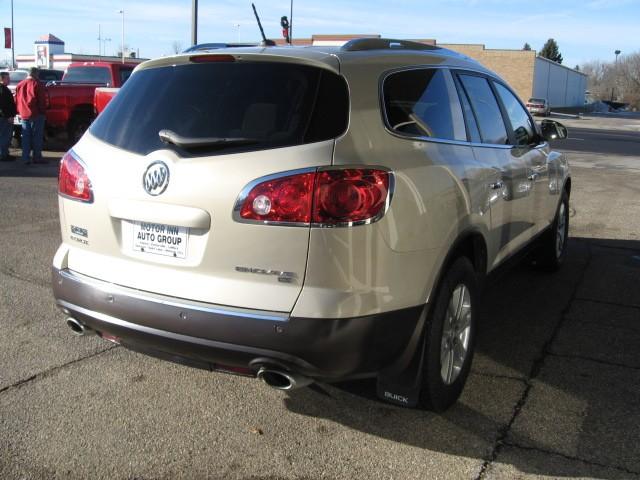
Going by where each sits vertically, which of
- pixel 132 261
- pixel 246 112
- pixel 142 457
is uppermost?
pixel 246 112

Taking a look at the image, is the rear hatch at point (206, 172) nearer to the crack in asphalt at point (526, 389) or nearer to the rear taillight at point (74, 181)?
the rear taillight at point (74, 181)

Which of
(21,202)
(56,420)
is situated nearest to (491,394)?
(56,420)

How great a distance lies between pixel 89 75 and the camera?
52.8ft

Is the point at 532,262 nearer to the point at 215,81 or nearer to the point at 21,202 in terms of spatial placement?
the point at 215,81

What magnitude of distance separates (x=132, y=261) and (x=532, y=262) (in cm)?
426

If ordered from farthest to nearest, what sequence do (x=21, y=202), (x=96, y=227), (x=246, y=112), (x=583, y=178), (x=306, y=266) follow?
(x=583, y=178)
(x=21, y=202)
(x=96, y=227)
(x=246, y=112)
(x=306, y=266)

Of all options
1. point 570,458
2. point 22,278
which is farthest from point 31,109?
point 570,458

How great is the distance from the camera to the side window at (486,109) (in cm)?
412

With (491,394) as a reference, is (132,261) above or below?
above

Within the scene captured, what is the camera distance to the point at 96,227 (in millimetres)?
3250

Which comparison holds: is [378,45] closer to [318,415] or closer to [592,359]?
[318,415]

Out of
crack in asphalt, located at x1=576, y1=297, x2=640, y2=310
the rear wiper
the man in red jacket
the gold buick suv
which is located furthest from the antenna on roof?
the man in red jacket

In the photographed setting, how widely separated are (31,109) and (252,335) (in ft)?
38.0

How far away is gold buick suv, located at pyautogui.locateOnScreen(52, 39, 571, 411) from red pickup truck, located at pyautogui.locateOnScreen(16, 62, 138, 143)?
12.5 metres
